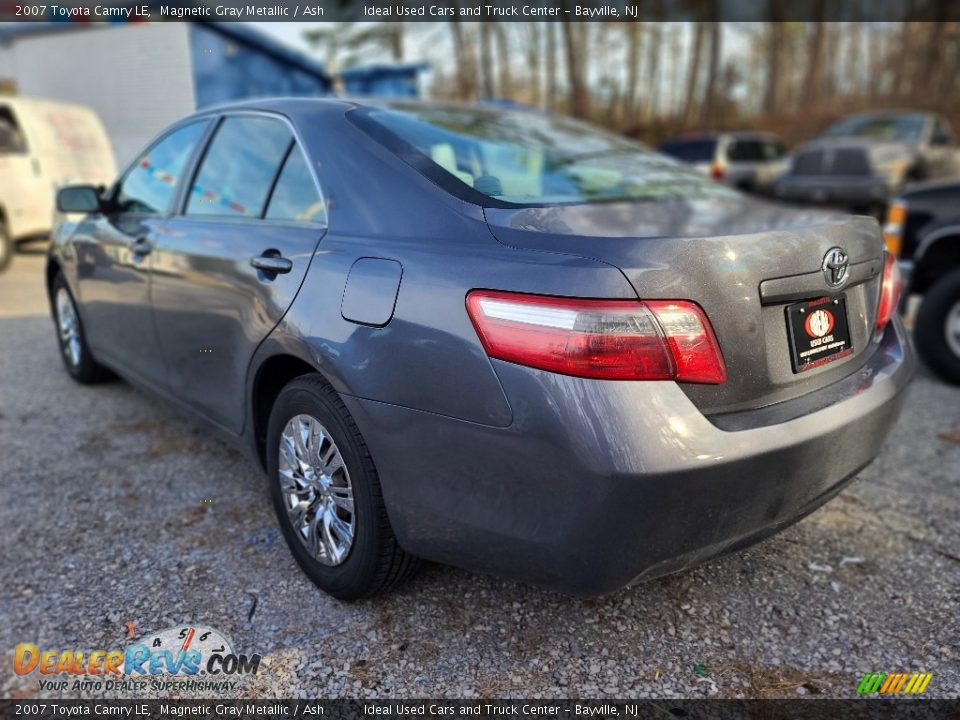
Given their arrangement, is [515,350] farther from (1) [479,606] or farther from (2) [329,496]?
(1) [479,606]

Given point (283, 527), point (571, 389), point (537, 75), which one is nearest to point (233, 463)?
point (283, 527)

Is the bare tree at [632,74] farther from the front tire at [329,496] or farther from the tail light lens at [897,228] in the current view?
the front tire at [329,496]

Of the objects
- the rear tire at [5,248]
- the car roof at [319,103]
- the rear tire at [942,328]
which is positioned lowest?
the rear tire at [5,248]

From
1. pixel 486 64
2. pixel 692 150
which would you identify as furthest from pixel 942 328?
pixel 486 64

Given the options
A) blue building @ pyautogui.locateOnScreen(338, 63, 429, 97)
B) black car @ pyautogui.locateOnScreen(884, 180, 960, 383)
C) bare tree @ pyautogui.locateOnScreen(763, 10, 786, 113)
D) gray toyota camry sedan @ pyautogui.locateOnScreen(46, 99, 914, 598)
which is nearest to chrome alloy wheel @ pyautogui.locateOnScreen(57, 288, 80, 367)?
gray toyota camry sedan @ pyautogui.locateOnScreen(46, 99, 914, 598)

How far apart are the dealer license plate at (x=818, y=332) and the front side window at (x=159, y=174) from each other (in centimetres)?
258

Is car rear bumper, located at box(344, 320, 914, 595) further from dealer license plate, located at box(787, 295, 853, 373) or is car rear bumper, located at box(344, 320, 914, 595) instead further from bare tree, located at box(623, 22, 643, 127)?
bare tree, located at box(623, 22, 643, 127)

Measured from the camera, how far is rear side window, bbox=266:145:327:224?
8.18 feet

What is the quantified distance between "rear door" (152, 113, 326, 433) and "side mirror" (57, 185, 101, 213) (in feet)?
2.72

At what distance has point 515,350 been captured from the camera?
1813mm

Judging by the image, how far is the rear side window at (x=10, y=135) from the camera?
352 inches

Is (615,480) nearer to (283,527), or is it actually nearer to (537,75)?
(283,527)

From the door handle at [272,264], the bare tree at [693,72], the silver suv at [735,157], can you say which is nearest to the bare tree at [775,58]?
the bare tree at [693,72]

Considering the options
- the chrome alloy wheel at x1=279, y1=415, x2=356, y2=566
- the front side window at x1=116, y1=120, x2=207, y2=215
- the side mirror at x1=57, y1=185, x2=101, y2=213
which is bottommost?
the chrome alloy wheel at x1=279, y1=415, x2=356, y2=566
